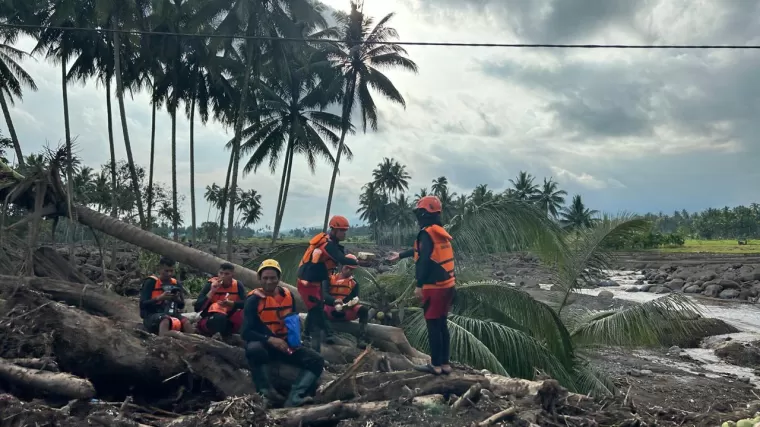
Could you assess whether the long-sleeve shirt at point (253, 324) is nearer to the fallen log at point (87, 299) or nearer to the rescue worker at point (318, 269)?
the rescue worker at point (318, 269)

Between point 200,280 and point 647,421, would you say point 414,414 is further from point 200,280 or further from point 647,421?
point 200,280

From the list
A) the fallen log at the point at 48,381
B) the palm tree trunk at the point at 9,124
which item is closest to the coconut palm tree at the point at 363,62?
→ the palm tree trunk at the point at 9,124

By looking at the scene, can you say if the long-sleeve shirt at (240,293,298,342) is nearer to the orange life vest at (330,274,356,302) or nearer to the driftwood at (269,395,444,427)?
the driftwood at (269,395,444,427)

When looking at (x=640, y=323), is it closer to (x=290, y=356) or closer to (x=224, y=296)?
(x=290, y=356)

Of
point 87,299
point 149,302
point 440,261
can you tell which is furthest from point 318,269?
point 87,299

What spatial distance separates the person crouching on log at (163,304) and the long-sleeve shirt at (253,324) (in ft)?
4.75

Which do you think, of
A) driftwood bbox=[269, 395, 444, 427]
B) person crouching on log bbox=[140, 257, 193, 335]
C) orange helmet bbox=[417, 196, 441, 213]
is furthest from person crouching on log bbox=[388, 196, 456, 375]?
person crouching on log bbox=[140, 257, 193, 335]

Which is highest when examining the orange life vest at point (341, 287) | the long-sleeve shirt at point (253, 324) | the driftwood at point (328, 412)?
the orange life vest at point (341, 287)

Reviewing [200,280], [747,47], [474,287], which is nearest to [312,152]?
[200,280]

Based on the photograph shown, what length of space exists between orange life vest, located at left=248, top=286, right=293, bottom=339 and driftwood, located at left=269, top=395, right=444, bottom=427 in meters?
0.89

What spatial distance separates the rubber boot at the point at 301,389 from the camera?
579 centimetres

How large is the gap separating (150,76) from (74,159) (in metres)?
21.4

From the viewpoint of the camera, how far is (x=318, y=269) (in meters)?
7.39

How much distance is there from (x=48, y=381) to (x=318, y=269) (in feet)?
10.1
